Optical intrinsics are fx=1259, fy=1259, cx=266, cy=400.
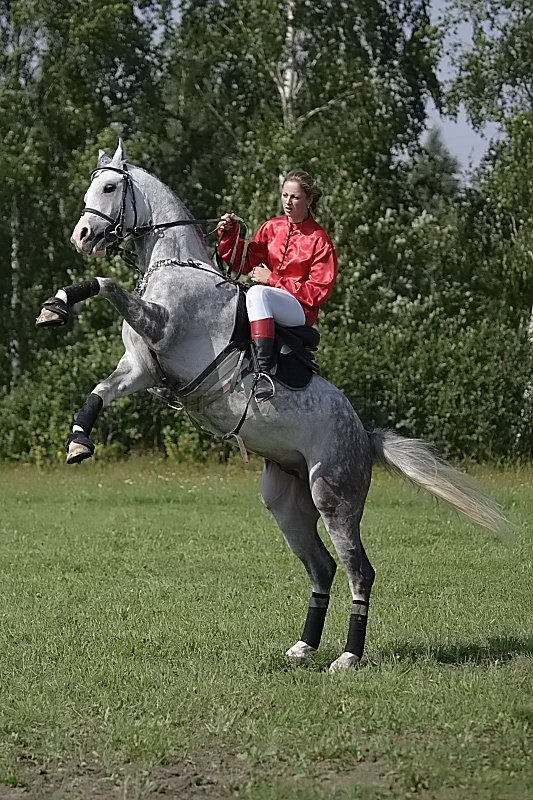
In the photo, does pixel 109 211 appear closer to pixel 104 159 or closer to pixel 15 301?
pixel 104 159

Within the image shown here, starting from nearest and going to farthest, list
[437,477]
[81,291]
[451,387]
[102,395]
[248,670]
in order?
[81,291] → [102,395] → [248,670] → [437,477] → [451,387]

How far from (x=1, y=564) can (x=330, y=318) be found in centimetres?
1388

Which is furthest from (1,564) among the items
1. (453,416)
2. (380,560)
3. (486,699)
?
(453,416)

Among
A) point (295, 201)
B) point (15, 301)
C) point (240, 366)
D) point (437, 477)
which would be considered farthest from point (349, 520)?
point (15, 301)

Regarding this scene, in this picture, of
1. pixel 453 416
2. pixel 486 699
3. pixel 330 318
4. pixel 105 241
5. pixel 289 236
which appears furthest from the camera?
pixel 330 318

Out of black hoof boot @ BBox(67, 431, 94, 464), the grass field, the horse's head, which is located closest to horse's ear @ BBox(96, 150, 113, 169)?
the horse's head

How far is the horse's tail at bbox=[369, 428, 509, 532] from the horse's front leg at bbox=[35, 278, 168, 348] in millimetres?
1617

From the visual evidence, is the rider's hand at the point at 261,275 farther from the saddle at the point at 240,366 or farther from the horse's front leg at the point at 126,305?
the horse's front leg at the point at 126,305

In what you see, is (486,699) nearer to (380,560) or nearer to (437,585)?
(437,585)

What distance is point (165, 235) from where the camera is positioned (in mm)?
6723

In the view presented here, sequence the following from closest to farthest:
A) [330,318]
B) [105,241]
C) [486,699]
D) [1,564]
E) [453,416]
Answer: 1. [486,699]
2. [105,241]
3. [1,564]
4. [453,416]
5. [330,318]

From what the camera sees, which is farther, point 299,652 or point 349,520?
point 299,652

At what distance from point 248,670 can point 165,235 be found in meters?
2.41

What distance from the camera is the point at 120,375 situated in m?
6.48
